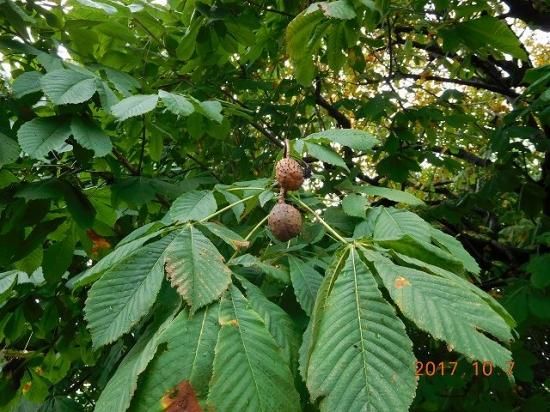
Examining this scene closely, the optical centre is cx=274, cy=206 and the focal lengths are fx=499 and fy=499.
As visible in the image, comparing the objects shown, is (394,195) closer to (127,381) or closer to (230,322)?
(230,322)

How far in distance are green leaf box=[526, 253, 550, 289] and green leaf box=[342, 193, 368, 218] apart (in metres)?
0.98

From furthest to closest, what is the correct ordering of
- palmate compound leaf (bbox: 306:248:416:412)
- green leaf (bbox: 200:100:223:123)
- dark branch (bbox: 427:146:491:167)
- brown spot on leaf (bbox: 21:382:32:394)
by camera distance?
dark branch (bbox: 427:146:491:167)
brown spot on leaf (bbox: 21:382:32:394)
green leaf (bbox: 200:100:223:123)
palmate compound leaf (bbox: 306:248:416:412)

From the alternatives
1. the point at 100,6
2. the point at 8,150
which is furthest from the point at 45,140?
the point at 100,6

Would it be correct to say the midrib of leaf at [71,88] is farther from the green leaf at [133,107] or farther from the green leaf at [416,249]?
the green leaf at [416,249]

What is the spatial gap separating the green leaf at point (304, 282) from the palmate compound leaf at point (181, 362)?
21 cm

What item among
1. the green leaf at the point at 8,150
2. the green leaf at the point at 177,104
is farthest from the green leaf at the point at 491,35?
the green leaf at the point at 8,150

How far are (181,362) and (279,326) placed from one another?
7.2 inches

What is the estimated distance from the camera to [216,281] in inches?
30.9

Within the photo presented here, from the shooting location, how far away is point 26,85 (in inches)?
49.4

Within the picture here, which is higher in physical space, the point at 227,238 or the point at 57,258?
the point at 227,238

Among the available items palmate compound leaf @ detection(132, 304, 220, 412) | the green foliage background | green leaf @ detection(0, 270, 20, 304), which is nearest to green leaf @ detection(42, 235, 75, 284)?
the green foliage background

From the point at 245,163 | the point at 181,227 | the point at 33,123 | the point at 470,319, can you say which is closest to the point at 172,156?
the point at 245,163

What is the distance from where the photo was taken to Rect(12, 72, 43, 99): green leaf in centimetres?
123

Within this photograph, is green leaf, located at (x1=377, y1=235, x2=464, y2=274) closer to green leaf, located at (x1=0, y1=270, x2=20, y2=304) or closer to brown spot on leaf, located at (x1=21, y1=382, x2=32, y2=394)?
green leaf, located at (x1=0, y1=270, x2=20, y2=304)
